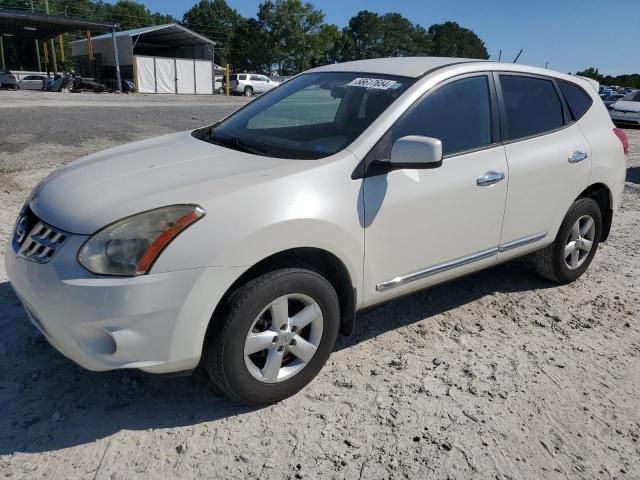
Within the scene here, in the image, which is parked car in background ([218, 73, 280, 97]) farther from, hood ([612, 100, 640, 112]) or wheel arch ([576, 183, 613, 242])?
wheel arch ([576, 183, 613, 242])

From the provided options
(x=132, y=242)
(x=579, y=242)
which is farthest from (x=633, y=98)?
(x=132, y=242)

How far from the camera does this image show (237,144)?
3.19m

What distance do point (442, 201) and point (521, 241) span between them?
980 mm

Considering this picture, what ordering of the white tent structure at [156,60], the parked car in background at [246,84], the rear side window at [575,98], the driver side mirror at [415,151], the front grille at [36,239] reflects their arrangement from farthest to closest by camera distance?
the parked car in background at [246,84]
the white tent structure at [156,60]
the rear side window at [575,98]
the driver side mirror at [415,151]
the front grille at [36,239]

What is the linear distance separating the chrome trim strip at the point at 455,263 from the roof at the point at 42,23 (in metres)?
35.8

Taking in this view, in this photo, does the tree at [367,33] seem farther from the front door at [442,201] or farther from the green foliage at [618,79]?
the front door at [442,201]

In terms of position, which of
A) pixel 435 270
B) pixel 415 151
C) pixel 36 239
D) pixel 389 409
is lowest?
pixel 389 409

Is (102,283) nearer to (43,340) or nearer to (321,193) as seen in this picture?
(321,193)

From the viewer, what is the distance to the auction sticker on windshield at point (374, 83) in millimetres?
3221

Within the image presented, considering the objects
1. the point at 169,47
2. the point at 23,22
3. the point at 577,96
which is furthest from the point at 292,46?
the point at 577,96

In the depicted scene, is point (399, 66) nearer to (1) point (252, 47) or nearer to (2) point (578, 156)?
(2) point (578, 156)

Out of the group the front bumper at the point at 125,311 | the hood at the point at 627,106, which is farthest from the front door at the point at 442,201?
the hood at the point at 627,106

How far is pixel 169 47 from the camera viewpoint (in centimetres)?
5156

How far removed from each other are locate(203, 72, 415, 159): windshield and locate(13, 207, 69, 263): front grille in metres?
1.12
